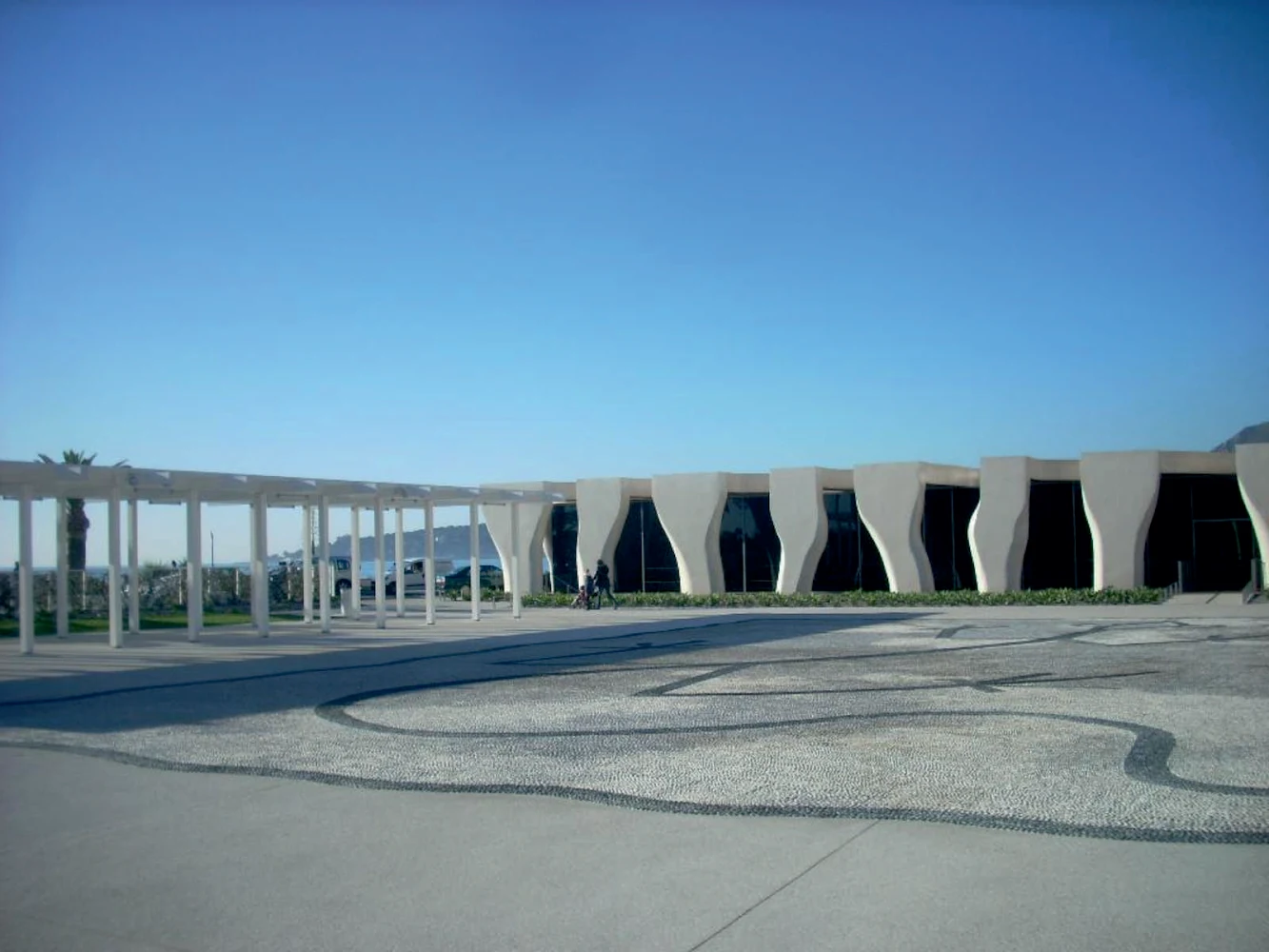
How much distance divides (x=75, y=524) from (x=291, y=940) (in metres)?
36.3

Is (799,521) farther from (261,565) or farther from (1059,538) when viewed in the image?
(261,565)

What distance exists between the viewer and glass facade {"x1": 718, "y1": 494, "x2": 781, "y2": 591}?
40656mm

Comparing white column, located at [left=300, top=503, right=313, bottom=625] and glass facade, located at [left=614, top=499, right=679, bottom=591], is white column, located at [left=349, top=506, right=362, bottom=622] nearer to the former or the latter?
white column, located at [left=300, top=503, right=313, bottom=625]

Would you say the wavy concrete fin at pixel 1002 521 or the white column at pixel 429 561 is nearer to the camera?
the white column at pixel 429 561

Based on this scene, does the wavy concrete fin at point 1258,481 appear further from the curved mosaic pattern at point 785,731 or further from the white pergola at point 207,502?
the white pergola at point 207,502

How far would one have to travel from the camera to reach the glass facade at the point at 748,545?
40656 millimetres

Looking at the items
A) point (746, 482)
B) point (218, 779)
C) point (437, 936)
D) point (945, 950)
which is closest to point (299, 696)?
point (218, 779)

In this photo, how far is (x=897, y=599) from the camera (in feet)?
108

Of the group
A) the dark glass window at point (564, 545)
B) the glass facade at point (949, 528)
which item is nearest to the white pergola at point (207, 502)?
the dark glass window at point (564, 545)

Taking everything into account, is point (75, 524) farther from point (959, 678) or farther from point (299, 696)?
point (959, 678)

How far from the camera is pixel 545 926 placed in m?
5.40

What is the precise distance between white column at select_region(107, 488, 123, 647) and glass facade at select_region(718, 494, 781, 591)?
851 inches

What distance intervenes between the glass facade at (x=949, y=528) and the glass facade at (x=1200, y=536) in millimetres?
6032

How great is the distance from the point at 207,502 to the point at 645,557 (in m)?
18.0
